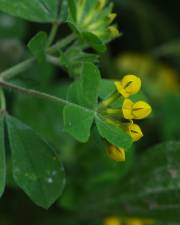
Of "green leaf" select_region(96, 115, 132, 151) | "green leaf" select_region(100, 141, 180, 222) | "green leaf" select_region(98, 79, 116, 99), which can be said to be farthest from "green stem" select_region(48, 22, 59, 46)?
"green leaf" select_region(100, 141, 180, 222)

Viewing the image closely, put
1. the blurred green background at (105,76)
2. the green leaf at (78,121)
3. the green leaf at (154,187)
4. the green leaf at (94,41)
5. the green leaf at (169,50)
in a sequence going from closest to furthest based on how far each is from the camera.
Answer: the green leaf at (78,121) → the green leaf at (94,41) → the green leaf at (154,187) → the blurred green background at (105,76) → the green leaf at (169,50)

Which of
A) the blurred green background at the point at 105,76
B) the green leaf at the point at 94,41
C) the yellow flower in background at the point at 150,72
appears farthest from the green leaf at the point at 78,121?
the yellow flower in background at the point at 150,72

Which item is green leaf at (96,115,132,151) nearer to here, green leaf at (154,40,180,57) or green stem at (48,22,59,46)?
green stem at (48,22,59,46)

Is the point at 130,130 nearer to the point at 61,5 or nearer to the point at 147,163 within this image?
the point at 61,5

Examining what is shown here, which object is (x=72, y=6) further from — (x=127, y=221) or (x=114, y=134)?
(x=127, y=221)

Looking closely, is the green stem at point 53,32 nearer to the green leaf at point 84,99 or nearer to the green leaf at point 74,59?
the green leaf at point 74,59

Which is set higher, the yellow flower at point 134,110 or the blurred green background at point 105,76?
the yellow flower at point 134,110
